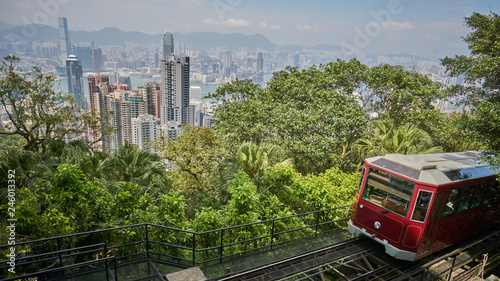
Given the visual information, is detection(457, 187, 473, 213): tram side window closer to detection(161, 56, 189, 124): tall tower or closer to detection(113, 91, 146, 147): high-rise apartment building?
detection(113, 91, 146, 147): high-rise apartment building

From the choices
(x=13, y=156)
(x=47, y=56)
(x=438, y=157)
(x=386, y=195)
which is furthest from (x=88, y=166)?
(x=47, y=56)

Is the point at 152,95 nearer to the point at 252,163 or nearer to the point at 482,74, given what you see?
the point at 252,163

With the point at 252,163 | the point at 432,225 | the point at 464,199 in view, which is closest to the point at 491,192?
the point at 464,199

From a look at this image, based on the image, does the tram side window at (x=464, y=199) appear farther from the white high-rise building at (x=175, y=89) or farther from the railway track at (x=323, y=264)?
the white high-rise building at (x=175, y=89)

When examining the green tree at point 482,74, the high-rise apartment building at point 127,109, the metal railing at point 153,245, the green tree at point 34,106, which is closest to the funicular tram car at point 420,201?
the green tree at point 482,74

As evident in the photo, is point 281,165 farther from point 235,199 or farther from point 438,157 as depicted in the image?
point 438,157

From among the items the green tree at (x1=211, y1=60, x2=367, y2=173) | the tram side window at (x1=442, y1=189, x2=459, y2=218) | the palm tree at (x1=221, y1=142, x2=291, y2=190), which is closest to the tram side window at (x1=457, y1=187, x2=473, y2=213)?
the tram side window at (x1=442, y1=189, x2=459, y2=218)

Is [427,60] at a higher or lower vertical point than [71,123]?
higher
